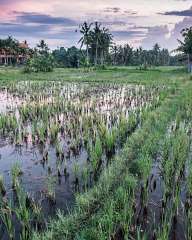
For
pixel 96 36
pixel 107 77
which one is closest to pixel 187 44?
pixel 107 77

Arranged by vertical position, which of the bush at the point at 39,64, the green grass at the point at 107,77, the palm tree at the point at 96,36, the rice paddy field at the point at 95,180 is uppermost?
the palm tree at the point at 96,36

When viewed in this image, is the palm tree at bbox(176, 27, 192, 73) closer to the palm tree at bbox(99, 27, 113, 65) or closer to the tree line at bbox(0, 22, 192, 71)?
the tree line at bbox(0, 22, 192, 71)

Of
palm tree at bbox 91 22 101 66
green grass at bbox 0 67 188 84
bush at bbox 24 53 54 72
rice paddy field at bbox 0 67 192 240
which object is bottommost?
rice paddy field at bbox 0 67 192 240

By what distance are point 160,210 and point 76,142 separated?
3.25m

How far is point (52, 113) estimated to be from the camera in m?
11.3

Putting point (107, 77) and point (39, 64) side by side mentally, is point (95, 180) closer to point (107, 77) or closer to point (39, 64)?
point (107, 77)

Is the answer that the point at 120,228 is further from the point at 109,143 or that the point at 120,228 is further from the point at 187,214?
the point at 109,143

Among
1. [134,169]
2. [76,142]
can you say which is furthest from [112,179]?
[76,142]

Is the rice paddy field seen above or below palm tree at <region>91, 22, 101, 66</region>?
below

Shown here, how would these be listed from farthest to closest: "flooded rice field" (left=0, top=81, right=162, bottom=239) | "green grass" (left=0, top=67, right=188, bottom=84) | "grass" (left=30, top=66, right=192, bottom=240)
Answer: "green grass" (left=0, top=67, right=188, bottom=84), "flooded rice field" (left=0, top=81, right=162, bottom=239), "grass" (left=30, top=66, right=192, bottom=240)

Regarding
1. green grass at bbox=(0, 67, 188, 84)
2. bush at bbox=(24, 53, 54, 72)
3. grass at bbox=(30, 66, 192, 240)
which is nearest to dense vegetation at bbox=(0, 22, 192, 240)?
grass at bbox=(30, 66, 192, 240)

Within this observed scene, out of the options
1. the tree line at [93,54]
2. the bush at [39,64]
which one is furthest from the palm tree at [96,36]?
the bush at [39,64]

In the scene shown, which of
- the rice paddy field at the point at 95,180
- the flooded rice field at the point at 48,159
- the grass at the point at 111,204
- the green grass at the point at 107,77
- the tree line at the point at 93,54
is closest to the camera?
the grass at the point at 111,204

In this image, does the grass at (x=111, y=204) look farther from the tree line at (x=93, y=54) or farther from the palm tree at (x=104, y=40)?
the palm tree at (x=104, y=40)
